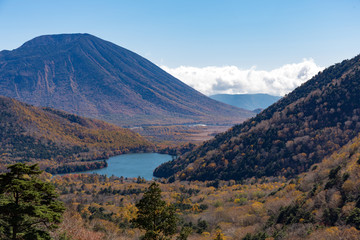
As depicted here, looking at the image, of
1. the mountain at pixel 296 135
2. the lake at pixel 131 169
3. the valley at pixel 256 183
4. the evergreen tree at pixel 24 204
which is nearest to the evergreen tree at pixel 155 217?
the valley at pixel 256 183

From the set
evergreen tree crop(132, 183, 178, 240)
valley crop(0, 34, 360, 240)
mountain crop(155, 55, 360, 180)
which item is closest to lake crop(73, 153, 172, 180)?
valley crop(0, 34, 360, 240)

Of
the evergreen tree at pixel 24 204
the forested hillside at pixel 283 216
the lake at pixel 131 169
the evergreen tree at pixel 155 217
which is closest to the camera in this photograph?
the evergreen tree at pixel 24 204

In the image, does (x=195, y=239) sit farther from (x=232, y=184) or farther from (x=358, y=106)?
(x=358, y=106)

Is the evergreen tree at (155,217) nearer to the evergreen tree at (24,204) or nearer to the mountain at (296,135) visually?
the evergreen tree at (24,204)

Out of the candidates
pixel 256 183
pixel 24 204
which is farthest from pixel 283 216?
pixel 256 183

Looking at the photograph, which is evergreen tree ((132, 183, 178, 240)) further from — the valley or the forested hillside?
the forested hillside

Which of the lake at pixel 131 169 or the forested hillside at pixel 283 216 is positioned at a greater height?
the forested hillside at pixel 283 216
